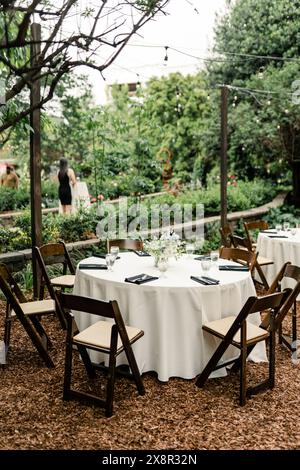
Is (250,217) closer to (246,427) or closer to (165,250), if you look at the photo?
(165,250)

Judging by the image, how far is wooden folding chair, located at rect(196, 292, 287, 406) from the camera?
136 inches

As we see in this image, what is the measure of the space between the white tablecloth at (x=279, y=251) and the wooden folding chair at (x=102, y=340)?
130 inches

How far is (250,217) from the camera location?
36.2 ft

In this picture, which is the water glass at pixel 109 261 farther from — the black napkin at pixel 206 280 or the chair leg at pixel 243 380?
the chair leg at pixel 243 380

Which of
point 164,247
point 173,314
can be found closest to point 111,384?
point 173,314

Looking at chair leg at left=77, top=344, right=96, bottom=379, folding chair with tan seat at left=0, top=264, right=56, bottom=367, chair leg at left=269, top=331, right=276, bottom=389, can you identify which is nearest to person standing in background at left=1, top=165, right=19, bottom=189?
folding chair with tan seat at left=0, top=264, right=56, bottom=367

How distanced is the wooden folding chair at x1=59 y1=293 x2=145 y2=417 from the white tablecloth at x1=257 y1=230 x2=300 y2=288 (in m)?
3.31

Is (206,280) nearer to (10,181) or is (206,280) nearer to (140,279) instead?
(140,279)

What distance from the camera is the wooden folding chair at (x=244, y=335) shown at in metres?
3.45

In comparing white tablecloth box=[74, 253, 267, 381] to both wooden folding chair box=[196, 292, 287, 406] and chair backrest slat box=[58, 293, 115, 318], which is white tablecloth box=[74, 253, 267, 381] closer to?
wooden folding chair box=[196, 292, 287, 406]

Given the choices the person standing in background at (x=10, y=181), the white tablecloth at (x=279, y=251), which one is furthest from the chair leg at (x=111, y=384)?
the person standing in background at (x=10, y=181)

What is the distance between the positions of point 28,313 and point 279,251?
362 cm

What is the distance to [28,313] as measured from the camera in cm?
434

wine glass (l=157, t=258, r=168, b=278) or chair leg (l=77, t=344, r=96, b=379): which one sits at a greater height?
wine glass (l=157, t=258, r=168, b=278)
